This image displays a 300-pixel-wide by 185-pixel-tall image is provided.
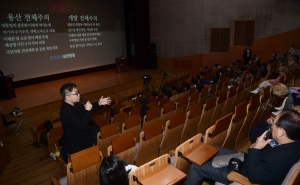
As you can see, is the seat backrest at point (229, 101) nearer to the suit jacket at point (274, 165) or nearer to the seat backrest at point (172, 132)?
the seat backrest at point (172, 132)

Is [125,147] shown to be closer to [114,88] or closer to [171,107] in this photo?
[171,107]

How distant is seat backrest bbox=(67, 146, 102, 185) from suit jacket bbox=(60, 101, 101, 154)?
0.90ft

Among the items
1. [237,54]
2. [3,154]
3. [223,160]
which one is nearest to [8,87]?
[3,154]

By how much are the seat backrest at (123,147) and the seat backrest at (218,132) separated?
808 millimetres

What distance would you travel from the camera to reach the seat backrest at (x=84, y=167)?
2.15 meters

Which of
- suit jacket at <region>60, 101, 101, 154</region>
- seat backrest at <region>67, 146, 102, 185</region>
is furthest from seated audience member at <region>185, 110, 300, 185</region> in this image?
suit jacket at <region>60, 101, 101, 154</region>

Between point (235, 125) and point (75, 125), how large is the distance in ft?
5.94

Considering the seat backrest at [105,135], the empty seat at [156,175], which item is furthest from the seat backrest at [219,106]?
the empty seat at [156,175]

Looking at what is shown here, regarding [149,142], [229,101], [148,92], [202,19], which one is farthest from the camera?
[202,19]

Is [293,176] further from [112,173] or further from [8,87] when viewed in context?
[8,87]

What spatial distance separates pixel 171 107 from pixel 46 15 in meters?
6.96

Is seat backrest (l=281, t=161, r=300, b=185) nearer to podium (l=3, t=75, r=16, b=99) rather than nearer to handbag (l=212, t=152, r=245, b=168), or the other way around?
handbag (l=212, t=152, r=245, b=168)

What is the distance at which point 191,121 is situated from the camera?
331 centimetres

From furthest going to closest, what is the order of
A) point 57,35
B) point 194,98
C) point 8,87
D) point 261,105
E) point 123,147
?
point 57,35
point 8,87
point 194,98
point 261,105
point 123,147
